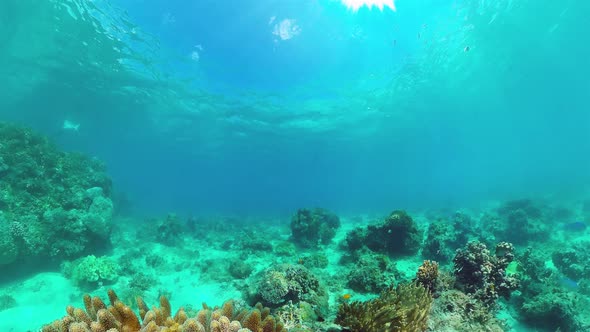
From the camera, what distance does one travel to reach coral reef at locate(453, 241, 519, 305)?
739cm

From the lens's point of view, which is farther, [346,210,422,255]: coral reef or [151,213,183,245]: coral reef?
[151,213,183,245]: coral reef

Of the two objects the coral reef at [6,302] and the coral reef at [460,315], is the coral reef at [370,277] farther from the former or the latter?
the coral reef at [6,302]

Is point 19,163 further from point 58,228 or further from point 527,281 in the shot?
point 527,281

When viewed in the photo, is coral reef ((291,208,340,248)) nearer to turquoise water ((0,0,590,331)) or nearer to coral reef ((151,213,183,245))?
turquoise water ((0,0,590,331))

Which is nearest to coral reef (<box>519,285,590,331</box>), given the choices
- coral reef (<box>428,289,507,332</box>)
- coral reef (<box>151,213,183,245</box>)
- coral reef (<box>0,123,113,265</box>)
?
coral reef (<box>428,289,507,332</box>)

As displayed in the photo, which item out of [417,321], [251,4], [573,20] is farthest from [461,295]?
[573,20]

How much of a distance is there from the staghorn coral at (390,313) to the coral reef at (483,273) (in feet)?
8.09

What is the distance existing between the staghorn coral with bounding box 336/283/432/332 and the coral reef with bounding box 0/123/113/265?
507 inches

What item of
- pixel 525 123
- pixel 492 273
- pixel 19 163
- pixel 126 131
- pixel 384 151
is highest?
pixel 525 123

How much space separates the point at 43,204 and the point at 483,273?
17.2 m

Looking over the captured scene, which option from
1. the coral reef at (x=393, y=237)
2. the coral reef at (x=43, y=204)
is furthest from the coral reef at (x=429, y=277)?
the coral reef at (x=43, y=204)

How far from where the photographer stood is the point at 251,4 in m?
22.8

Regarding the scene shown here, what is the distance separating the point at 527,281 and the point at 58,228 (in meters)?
17.5

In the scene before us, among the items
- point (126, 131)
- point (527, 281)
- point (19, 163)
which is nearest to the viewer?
point (527, 281)
